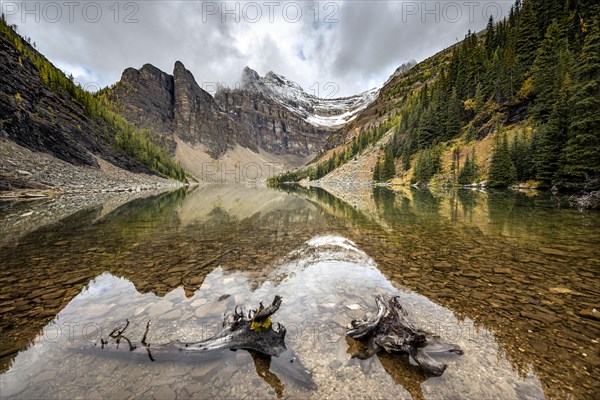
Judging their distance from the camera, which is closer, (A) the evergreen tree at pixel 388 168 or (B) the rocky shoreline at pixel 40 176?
(B) the rocky shoreline at pixel 40 176

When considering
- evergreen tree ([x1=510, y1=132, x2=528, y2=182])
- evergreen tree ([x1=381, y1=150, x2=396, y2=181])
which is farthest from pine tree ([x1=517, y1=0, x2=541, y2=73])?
evergreen tree ([x1=381, y1=150, x2=396, y2=181])

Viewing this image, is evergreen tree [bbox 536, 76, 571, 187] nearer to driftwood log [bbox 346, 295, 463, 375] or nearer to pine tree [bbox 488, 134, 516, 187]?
pine tree [bbox 488, 134, 516, 187]

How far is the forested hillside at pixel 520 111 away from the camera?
26.5m

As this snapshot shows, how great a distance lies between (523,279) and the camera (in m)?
7.55

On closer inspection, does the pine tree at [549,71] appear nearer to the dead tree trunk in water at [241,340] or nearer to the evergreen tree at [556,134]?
the evergreen tree at [556,134]

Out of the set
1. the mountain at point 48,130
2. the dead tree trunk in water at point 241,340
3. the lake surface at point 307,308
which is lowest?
the lake surface at point 307,308

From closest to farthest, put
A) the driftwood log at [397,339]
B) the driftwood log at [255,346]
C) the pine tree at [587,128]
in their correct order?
1. the driftwood log at [255,346]
2. the driftwood log at [397,339]
3. the pine tree at [587,128]

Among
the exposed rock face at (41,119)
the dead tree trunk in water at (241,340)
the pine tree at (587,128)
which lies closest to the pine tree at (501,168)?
the pine tree at (587,128)

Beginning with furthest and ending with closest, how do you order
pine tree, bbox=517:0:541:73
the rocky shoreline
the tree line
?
pine tree, bbox=517:0:541:73, the rocky shoreline, the tree line

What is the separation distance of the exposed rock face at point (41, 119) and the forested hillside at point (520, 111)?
89867 millimetres

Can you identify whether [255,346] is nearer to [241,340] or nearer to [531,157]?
[241,340]

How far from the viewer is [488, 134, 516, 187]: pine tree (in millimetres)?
46284

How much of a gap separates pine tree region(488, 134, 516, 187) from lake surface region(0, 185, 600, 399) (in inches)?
1557

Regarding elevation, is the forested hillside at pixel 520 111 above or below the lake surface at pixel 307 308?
above
